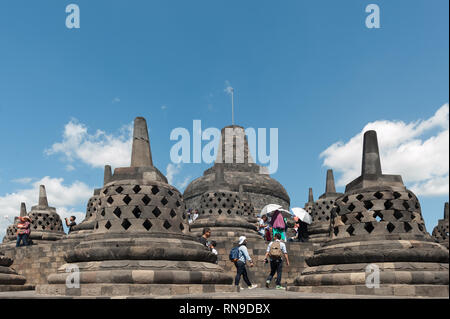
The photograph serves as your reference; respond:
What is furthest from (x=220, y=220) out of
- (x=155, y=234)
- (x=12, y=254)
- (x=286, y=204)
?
(x=286, y=204)

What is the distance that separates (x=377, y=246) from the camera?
23.4 ft

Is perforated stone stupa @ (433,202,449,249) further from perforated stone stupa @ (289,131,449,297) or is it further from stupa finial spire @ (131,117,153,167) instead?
stupa finial spire @ (131,117,153,167)

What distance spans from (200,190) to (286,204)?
25.3ft

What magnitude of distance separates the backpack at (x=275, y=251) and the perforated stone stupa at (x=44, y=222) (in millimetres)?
12200

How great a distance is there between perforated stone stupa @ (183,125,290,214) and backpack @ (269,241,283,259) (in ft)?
70.5

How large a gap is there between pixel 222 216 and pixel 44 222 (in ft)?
27.6

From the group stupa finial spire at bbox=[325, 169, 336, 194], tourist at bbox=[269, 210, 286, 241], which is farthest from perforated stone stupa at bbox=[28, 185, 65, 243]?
stupa finial spire at bbox=[325, 169, 336, 194]

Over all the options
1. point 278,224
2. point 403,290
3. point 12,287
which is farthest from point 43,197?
point 403,290

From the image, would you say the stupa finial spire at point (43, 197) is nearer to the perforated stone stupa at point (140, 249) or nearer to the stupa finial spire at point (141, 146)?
the stupa finial spire at point (141, 146)

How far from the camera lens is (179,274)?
22.7 ft

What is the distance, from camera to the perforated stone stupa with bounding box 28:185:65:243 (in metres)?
17.6

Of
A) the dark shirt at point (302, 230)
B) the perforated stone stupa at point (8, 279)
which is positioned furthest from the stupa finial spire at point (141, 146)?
the dark shirt at point (302, 230)
